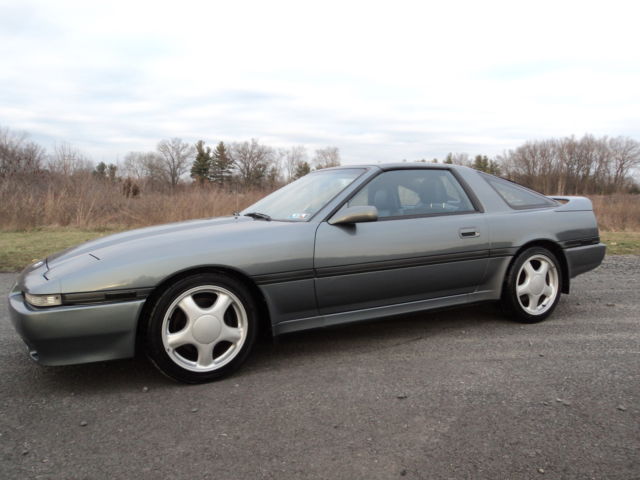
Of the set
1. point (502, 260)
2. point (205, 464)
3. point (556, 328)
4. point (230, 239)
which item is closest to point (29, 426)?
point (205, 464)

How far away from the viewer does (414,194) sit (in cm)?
353

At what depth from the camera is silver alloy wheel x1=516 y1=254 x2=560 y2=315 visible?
3.73 m

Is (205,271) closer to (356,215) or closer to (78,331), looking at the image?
(78,331)

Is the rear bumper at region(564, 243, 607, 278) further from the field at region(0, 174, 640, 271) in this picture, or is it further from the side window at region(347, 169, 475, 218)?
the field at region(0, 174, 640, 271)

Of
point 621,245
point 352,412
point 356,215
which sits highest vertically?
point 356,215

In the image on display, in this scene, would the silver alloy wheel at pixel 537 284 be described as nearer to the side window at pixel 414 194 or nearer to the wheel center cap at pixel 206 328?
the side window at pixel 414 194

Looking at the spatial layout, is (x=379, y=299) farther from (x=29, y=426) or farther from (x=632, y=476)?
(x=29, y=426)

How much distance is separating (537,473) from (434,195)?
7.23 ft

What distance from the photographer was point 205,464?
6.21ft

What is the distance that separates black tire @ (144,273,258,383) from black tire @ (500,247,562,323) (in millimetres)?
2102

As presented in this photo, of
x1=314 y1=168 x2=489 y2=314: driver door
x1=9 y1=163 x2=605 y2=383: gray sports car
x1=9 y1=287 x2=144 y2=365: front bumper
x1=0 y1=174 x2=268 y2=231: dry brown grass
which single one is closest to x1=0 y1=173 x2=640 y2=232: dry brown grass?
x1=0 y1=174 x2=268 y2=231: dry brown grass

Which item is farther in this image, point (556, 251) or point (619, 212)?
point (619, 212)

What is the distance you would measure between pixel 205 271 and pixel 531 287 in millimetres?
2625

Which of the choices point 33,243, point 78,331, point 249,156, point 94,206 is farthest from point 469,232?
point 249,156
